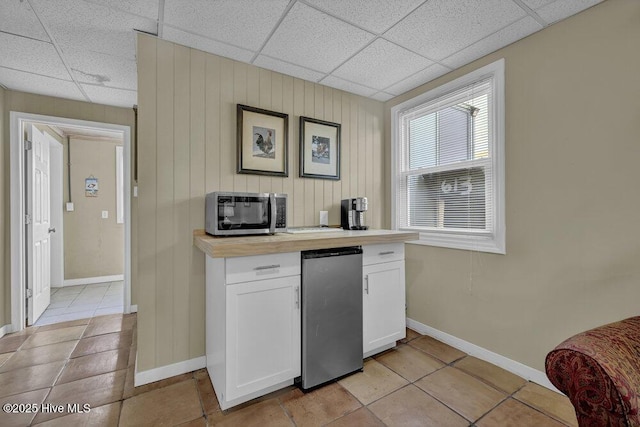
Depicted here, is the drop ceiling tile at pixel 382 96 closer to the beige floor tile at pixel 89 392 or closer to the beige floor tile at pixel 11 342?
the beige floor tile at pixel 89 392

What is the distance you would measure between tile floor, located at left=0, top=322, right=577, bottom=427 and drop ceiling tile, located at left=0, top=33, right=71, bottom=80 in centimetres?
241

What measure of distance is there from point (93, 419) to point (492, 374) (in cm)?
261

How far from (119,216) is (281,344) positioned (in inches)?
175

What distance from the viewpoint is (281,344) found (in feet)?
5.82

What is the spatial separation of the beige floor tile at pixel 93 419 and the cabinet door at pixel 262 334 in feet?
2.23

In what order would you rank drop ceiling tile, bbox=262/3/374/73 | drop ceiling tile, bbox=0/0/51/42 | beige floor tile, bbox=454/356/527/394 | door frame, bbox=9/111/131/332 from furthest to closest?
1. door frame, bbox=9/111/131/332
2. beige floor tile, bbox=454/356/527/394
3. drop ceiling tile, bbox=262/3/374/73
4. drop ceiling tile, bbox=0/0/51/42

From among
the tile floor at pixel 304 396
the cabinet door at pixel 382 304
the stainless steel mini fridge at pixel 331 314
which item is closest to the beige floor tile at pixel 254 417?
the tile floor at pixel 304 396

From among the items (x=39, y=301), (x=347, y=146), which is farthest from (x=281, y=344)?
(x=39, y=301)

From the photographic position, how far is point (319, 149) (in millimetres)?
2705

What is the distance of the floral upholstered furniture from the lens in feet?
2.57

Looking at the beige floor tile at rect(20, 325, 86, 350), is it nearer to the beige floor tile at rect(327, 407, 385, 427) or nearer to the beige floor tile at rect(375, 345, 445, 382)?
the beige floor tile at rect(327, 407, 385, 427)

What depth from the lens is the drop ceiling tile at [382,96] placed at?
2977 millimetres

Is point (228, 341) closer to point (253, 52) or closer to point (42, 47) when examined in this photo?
point (253, 52)

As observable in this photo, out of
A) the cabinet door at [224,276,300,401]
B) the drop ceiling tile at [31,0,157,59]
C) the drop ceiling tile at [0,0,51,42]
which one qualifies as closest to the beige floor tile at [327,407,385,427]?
the cabinet door at [224,276,300,401]
